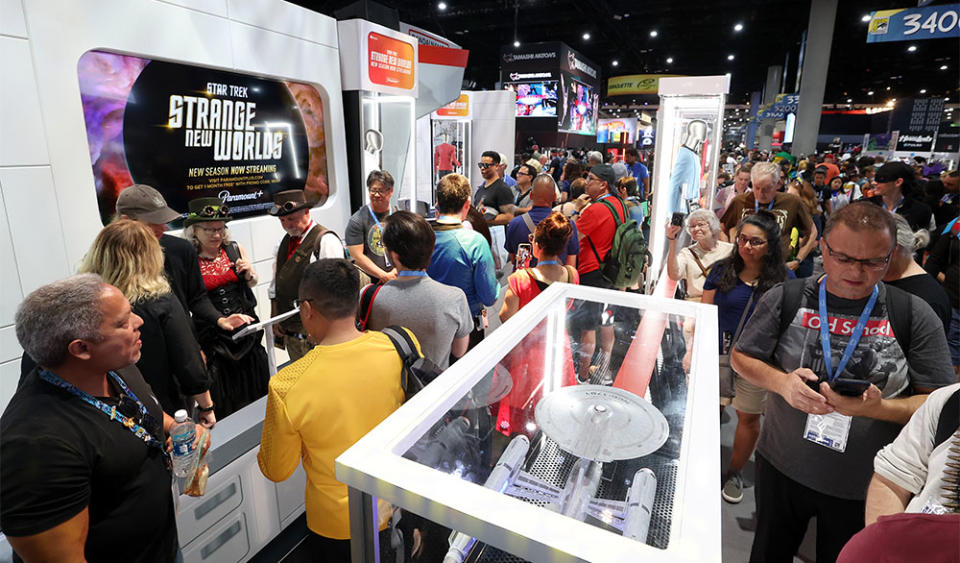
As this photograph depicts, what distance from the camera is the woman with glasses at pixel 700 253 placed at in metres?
3.04

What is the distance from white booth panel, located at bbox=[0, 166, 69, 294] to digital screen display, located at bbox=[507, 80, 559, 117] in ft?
42.4

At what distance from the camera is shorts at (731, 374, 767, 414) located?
247 cm

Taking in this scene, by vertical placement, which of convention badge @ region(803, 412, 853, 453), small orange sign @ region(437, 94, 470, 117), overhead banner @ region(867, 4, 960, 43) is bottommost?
convention badge @ region(803, 412, 853, 453)

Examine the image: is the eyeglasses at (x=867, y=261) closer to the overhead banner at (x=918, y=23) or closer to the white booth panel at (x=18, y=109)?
the white booth panel at (x=18, y=109)

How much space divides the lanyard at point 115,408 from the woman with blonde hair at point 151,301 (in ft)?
1.82

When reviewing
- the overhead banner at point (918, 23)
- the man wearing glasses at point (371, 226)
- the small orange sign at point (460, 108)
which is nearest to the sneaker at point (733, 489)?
the man wearing glasses at point (371, 226)

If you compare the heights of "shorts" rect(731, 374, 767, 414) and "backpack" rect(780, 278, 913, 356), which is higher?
"backpack" rect(780, 278, 913, 356)

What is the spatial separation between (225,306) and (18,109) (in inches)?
53.4

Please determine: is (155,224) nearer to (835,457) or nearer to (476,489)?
(476,489)

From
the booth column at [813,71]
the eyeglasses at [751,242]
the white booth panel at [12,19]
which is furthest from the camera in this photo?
the booth column at [813,71]

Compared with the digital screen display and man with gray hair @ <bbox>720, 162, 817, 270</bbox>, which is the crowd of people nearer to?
man with gray hair @ <bbox>720, 162, 817, 270</bbox>

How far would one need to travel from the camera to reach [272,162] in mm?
4180

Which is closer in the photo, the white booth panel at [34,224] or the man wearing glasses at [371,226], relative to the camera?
the white booth panel at [34,224]

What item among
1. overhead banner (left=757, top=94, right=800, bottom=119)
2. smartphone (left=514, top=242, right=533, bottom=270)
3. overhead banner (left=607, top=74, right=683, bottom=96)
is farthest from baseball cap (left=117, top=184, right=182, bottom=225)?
overhead banner (left=607, top=74, right=683, bottom=96)
